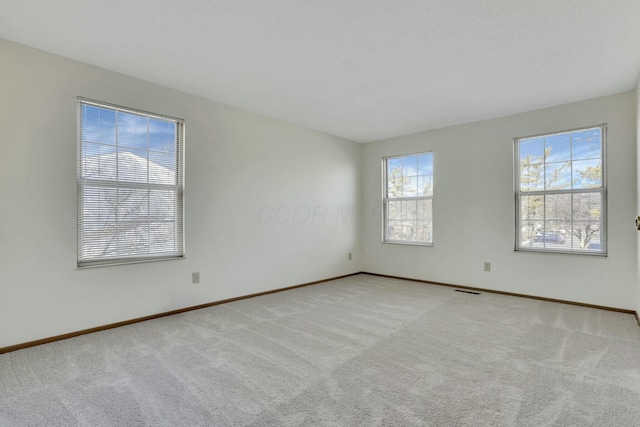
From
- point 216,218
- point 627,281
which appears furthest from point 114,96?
point 627,281

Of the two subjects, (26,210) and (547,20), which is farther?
(26,210)

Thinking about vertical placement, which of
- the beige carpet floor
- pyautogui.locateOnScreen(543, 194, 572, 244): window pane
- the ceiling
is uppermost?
the ceiling

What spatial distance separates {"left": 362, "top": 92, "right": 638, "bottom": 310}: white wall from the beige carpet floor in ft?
1.72

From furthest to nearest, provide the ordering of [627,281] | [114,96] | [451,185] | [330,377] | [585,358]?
[451,185], [627,281], [114,96], [585,358], [330,377]

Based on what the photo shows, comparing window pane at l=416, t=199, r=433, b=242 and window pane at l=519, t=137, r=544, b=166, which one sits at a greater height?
window pane at l=519, t=137, r=544, b=166

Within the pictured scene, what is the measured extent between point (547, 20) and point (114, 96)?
3.59 m

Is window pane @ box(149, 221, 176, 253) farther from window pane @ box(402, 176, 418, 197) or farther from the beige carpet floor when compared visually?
window pane @ box(402, 176, 418, 197)

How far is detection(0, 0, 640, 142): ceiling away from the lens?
208 cm

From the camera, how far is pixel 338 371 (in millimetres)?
2158

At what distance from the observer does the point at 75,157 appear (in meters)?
2.80

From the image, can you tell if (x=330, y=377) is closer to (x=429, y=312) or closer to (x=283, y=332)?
(x=283, y=332)

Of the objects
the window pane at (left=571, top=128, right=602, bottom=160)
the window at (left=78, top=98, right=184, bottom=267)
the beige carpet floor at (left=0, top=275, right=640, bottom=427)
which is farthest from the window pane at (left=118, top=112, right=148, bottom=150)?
the window pane at (left=571, top=128, right=602, bottom=160)

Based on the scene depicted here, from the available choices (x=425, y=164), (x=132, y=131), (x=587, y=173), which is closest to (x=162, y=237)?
(x=132, y=131)

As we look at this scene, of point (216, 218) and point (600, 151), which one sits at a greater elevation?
point (600, 151)
